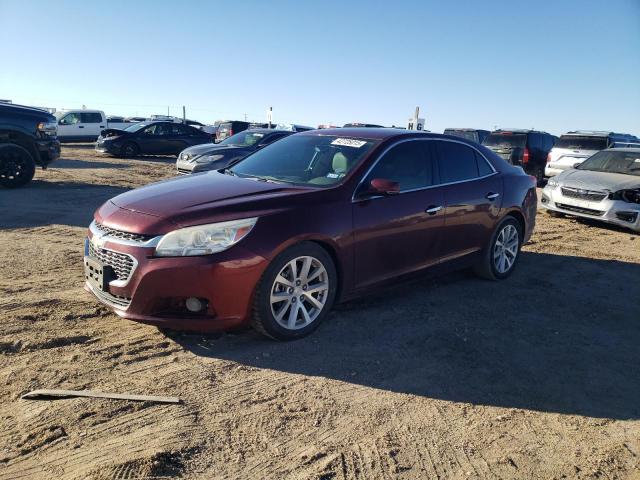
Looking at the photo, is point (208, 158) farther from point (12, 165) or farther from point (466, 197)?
point (466, 197)

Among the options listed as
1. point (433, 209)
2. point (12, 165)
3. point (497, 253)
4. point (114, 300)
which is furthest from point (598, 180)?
point (12, 165)

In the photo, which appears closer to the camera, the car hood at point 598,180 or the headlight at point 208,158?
the car hood at point 598,180

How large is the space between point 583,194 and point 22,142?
35.9 ft

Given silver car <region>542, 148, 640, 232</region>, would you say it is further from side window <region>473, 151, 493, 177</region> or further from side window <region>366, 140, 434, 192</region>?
side window <region>366, 140, 434, 192</region>

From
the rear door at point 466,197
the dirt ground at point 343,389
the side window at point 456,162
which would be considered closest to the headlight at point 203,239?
the dirt ground at point 343,389

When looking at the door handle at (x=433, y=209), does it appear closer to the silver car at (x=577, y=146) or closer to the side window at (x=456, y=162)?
the side window at (x=456, y=162)

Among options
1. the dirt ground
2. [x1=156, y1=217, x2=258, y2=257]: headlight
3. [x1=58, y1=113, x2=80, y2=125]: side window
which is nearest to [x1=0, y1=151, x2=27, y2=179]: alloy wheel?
the dirt ground

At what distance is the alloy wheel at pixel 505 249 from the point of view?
5.84 m

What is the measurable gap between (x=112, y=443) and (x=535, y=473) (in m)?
2.19

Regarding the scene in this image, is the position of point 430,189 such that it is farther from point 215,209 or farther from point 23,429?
point 23,429

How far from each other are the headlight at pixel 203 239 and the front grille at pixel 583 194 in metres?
7.78

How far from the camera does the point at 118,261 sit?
3.61 m

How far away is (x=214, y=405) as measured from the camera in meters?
3.05

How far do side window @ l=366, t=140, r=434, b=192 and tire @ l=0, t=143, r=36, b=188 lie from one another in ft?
28.0
